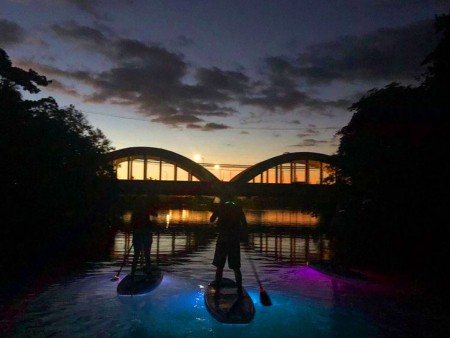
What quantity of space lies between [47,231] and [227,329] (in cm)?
2645

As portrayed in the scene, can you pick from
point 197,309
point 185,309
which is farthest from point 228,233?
point 185,309

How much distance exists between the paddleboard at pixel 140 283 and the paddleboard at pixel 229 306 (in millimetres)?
1929

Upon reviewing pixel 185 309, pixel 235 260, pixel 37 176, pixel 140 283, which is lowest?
pixel 185 309

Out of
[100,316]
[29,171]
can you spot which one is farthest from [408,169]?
[29,171]

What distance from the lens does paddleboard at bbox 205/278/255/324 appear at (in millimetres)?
9289

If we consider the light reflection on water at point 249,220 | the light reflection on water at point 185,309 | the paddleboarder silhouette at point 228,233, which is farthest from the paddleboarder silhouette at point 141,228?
the light reflection on water at point 249,220

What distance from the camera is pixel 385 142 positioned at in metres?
25.9

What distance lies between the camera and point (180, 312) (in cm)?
1045

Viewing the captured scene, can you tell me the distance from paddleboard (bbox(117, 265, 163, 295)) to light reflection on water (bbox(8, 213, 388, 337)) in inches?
8.8

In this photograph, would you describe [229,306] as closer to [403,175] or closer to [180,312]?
[180,312]

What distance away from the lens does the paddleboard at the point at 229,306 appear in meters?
9.29

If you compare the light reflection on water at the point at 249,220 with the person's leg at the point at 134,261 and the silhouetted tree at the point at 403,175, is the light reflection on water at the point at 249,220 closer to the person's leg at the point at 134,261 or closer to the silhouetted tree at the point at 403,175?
the silhouetted tree at the point at 403,175

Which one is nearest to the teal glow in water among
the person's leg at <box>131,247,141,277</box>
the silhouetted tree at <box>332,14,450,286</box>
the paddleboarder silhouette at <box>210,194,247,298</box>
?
the person's leg at <box>131,247,141,277</box>

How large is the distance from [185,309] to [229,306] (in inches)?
Result: 54.7
